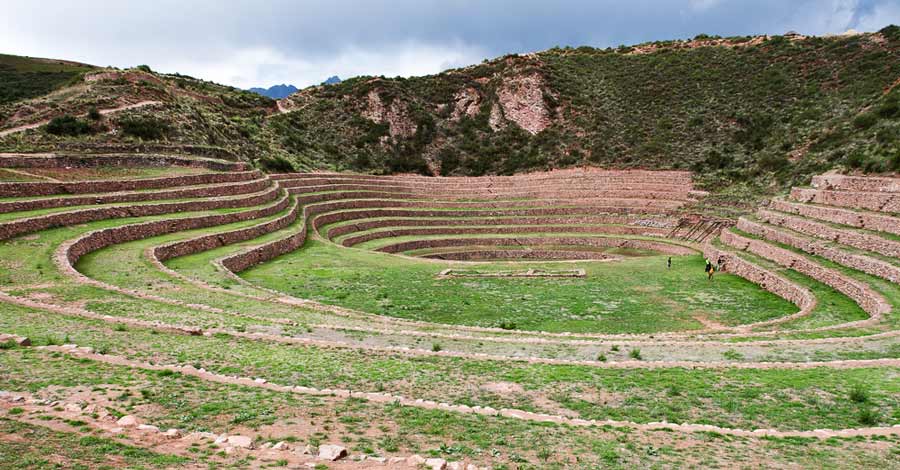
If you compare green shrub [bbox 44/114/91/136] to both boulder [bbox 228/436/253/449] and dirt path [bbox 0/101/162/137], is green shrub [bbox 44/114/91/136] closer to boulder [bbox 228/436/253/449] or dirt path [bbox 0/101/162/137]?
dirt path [bbox 0/101/162/137]

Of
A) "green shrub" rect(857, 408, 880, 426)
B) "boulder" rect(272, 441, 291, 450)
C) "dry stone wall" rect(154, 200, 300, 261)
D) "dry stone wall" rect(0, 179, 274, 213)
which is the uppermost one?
"dry stone wall" rect(0, 179, 274, 213)

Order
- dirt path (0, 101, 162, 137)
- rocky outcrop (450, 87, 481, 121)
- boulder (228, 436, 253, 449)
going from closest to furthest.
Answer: boulder (228, 436, 253, 449) < dirt path (0, 101, 162, 137) < rocky outcrop (450, 87, 481, 121)

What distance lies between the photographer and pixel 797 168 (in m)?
47.3

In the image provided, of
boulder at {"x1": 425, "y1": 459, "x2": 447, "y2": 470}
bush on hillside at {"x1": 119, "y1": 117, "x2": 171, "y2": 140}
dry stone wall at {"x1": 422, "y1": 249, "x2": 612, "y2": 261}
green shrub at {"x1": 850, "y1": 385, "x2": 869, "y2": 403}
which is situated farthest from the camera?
bush on hillside at {"x1": 119, "y1": 117, "x2": 171, "y2": 140}

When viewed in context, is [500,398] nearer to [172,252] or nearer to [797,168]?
[172,252]

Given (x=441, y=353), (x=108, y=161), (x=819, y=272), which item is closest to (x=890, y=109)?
(x=819, y=272)

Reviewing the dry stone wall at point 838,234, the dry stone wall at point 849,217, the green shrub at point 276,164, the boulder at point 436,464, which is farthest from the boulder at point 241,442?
the green shrub at point 276,164

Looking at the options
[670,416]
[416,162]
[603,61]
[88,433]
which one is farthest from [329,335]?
[603,61]

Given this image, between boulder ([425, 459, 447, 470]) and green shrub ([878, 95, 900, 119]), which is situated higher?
green shrub ([878, 95, 900, 119])

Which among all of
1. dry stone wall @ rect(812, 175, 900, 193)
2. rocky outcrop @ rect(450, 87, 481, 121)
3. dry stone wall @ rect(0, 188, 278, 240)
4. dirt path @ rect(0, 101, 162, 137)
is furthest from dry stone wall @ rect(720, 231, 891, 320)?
rocky outcrop @ rect(450, 87, 481, 121)

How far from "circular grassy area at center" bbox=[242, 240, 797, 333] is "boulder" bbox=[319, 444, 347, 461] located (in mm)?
12870

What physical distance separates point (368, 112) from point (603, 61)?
35.2m

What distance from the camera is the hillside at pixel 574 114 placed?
151 ft

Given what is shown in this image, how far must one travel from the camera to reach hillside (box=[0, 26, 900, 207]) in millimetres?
46031
